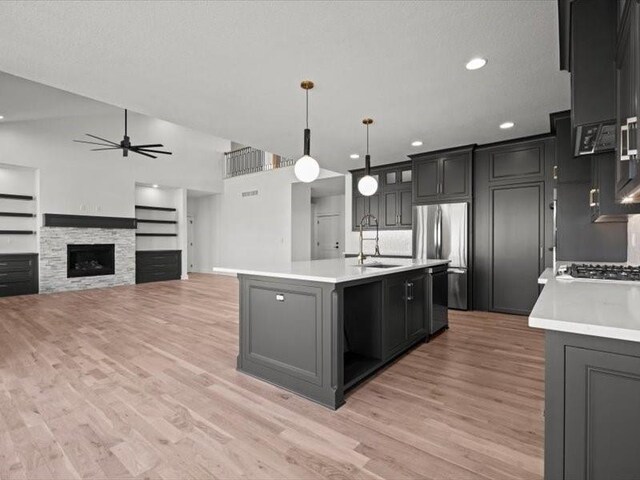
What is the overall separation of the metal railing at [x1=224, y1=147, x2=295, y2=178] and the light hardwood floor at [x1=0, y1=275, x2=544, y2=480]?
6.46 metres

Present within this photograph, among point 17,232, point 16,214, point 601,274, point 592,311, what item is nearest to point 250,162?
point 16,214

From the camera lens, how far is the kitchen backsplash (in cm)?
266

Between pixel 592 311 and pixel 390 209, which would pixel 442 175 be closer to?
pixel 390 209

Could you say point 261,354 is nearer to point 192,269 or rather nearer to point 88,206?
point 88,206

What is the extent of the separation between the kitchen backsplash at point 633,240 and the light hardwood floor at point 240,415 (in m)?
1.20

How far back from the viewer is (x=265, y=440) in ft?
6.11

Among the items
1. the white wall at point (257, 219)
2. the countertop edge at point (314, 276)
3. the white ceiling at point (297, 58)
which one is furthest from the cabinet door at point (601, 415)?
the white wall at point (257, 219)

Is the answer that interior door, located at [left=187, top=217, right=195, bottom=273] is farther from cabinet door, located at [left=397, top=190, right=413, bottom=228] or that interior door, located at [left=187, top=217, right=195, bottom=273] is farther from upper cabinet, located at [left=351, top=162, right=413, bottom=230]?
cabinet door, located at [left=397, top=190, right=413, bottom=228]

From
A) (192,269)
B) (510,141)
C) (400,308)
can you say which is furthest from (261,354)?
(192,269)

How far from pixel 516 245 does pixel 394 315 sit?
2.99 meters

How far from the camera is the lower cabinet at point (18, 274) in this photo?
21.3 feet

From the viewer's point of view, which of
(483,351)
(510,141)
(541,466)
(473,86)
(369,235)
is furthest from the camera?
(369,235)

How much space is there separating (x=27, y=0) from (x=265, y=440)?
3.00 metres

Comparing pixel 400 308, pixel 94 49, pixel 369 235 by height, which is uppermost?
pixel 94 49
